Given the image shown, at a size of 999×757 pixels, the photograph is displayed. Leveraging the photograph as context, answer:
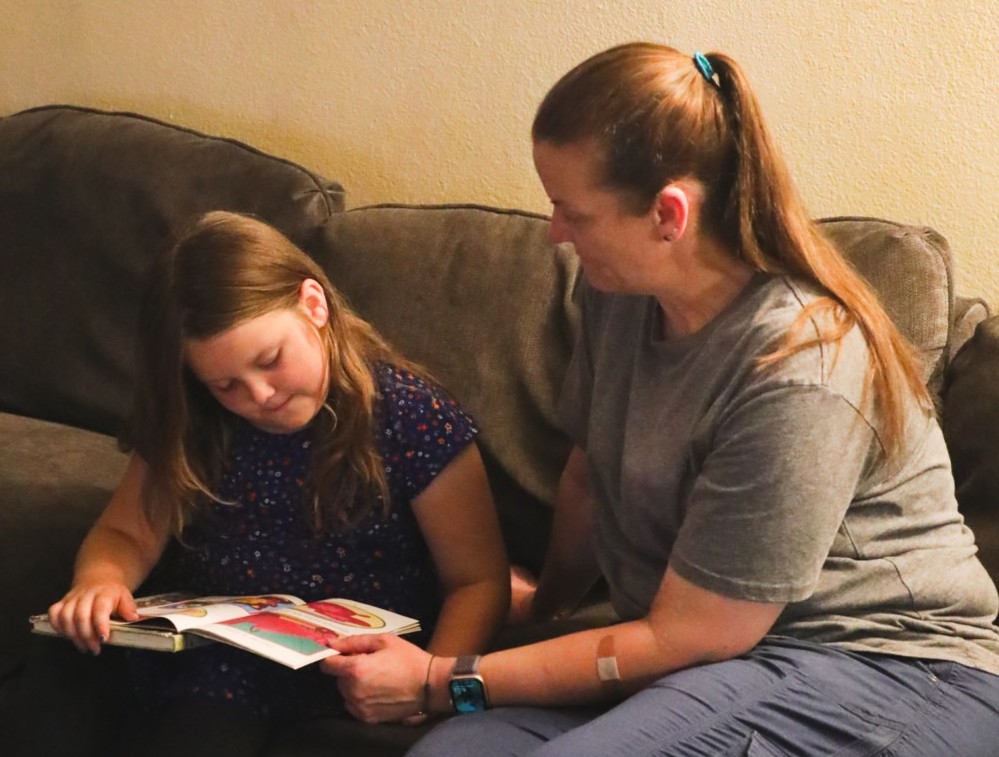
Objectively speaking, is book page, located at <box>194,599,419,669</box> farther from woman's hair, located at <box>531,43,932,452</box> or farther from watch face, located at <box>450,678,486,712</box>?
woman's hair, located at <box>531,43,932,452</box>

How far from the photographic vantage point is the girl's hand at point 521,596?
5.23 feet

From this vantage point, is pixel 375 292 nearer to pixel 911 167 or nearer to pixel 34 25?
pixel 911 167

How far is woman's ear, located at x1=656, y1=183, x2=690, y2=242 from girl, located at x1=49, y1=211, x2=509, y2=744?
Answer: 45 centimetres

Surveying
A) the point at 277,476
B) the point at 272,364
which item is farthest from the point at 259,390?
the point at 277,476

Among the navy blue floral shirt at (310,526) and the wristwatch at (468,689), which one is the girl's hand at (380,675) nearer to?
the wristwatch at (468,689)

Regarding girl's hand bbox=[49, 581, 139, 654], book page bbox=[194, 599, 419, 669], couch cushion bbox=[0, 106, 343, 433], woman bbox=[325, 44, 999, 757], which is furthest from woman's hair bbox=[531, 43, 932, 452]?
couch cushion bbox=[0, 106, 343, 433]

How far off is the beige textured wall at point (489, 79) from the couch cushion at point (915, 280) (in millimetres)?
233

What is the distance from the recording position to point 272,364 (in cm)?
140

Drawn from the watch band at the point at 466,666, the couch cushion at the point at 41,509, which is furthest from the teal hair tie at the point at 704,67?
the couch cushion at the point at 41,509

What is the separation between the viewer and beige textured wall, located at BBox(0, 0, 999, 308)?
1.69m

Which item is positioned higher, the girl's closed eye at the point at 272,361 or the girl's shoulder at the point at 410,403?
the girl's closed eye at the point at 272,361

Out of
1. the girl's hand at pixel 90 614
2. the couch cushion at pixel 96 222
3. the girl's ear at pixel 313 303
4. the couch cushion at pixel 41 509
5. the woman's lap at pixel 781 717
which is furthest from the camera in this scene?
the couch cushion at pixel 96 222

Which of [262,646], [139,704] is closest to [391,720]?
[262,646]

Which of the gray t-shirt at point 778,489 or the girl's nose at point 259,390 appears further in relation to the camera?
the girl's nose at point 259,390
